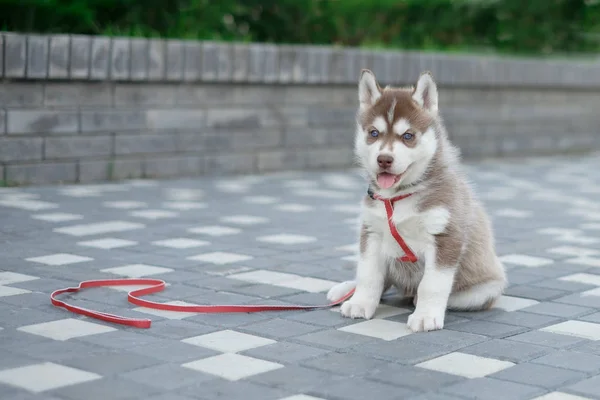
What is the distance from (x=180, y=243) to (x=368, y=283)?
79.7 inches

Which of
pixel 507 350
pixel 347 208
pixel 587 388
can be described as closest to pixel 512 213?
pixel 347 208

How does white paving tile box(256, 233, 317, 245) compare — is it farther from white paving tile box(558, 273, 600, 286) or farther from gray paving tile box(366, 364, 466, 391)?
gray paving tile box(366, 364, 466, 391)

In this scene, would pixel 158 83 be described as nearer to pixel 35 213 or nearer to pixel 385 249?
pixel 35 213

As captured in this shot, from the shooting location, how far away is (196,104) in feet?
30.6

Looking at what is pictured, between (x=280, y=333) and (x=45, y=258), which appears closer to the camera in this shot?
(x=280, y=333)

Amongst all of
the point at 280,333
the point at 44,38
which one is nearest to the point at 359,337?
the point at 280,333

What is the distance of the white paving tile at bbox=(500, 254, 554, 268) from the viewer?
18.9 feet

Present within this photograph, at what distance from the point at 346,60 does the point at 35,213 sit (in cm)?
462

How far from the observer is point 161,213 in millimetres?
7223

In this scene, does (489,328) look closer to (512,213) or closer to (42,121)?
(512,213)

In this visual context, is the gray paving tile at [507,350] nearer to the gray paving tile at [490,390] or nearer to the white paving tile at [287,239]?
the gray paving tile at [490,390]

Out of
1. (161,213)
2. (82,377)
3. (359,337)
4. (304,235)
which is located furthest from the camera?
(161,213)

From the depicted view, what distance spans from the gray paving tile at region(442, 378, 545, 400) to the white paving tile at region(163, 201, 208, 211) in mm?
4374

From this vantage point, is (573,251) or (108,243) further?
(573,251)
